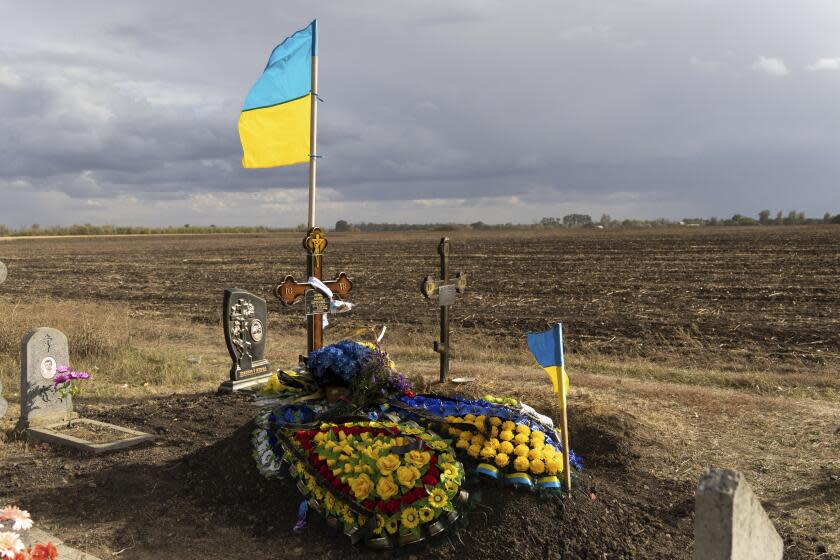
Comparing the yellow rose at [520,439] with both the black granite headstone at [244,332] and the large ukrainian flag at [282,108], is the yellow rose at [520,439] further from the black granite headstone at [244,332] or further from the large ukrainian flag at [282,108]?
the large ukrainian flag at [282,108]

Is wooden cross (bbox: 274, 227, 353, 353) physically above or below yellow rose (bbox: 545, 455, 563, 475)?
above

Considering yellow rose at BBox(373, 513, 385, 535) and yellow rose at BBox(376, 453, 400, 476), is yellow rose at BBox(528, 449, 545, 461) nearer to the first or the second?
yellow rose at BBox(376, 453, 400, 476)

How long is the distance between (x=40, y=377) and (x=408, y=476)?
16.9 feet

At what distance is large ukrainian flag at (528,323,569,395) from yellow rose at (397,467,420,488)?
114cm

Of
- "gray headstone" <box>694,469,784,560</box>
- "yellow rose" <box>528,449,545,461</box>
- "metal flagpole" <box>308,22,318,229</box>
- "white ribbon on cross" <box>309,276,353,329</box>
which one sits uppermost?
"metal flagpole" <box>308,22,318,229</box>

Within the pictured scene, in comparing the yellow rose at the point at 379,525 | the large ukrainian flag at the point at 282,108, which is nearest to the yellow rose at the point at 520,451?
the yellow rose at the point at 379,525

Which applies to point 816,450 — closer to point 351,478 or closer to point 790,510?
point 790,510

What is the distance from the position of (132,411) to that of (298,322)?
7.87 meters

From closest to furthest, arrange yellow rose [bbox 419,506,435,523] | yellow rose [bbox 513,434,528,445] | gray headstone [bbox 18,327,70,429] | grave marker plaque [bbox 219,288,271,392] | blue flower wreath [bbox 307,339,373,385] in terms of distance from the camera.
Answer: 1. yellow rose [bbox 419,506,435,523]
2. yellow rose [bbox 513,434,528,445]
3. blue flower wreath [bbox 307,339,373,385]
4. gray headstone [bbox 18,327,70,429]
5. grave marker plaque [bbox 219,288,271,392]

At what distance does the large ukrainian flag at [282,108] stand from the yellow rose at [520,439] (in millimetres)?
6046

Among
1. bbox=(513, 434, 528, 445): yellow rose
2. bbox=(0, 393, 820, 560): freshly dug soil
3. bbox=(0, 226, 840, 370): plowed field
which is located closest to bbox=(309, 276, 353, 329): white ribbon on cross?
bbox=(0, 393, 820, 560): freshly dug soil

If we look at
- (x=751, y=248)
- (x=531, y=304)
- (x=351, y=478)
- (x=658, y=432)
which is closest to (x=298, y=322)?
(x=531, y=304)

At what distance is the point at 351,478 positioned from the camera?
4824mm

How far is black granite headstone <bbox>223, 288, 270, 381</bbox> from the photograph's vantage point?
9.23 m
